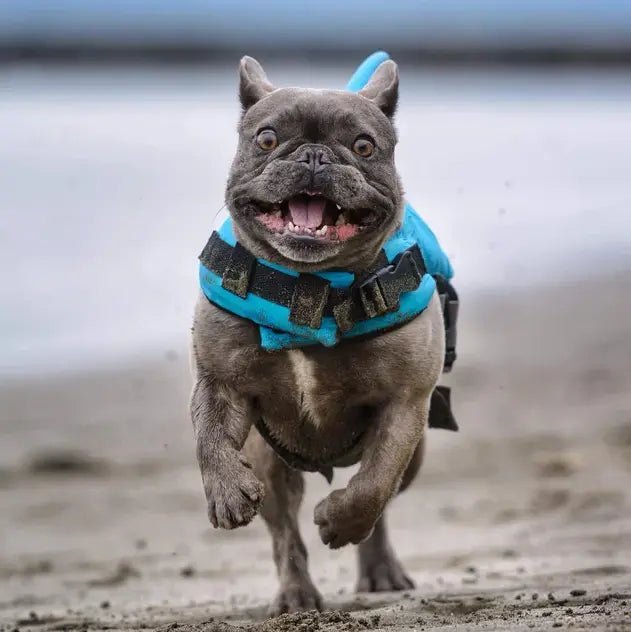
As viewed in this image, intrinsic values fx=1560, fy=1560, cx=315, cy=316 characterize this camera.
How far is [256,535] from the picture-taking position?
909 centimetres

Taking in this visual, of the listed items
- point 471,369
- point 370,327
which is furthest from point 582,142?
point 370,327

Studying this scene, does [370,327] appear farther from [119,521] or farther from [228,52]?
[228,52]

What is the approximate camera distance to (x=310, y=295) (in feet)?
18.6

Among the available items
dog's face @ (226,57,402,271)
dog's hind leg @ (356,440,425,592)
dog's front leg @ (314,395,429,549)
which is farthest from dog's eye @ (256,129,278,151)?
dog's hind leg @ (356,440,425,592)

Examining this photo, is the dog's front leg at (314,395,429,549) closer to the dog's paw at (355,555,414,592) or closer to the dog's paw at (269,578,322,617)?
the dog's paw at (269,578,322,617)

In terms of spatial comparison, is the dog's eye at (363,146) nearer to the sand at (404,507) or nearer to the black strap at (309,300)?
the black strap at (309,300)

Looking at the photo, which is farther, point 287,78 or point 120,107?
point 287,78

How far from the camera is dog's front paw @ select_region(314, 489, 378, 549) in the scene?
5.77m

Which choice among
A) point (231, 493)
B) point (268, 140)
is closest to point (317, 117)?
point (268, 140)

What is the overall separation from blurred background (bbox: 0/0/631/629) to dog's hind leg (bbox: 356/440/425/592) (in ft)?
0.61

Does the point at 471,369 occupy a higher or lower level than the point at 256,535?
higher

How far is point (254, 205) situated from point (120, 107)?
21581 mm

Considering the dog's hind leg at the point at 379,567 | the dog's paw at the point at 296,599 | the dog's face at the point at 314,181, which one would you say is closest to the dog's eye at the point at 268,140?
the dog's face at the point at 314,181

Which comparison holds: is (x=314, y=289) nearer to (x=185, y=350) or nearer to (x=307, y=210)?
(x=307, y=210)
